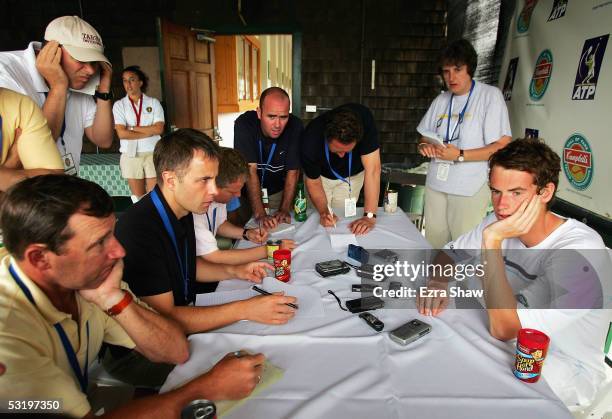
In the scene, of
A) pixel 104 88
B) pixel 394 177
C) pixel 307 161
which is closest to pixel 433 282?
pixel 307 161

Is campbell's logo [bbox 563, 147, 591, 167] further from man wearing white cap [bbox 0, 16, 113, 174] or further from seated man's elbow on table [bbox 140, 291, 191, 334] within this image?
man wearing white cap [bbox 0, 16, 113, 174]

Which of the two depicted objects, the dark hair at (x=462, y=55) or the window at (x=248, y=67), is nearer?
the dark hair at (x=462, y=55)

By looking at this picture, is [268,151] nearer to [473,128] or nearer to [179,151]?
[179,151]

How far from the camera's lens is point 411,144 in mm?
6082

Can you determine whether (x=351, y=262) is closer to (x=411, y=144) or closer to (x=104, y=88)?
(x=104, y=88)

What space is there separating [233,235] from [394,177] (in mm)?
2544

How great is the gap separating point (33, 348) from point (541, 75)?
3.39m

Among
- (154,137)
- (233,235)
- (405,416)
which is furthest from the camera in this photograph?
(154,137)

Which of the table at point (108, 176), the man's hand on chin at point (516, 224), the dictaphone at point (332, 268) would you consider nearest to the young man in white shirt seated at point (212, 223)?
the dictaphone at point (332, 268)

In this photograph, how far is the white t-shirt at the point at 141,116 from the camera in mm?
4234

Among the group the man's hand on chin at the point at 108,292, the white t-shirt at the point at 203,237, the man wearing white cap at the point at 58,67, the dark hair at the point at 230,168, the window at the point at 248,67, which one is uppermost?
the window at the point at 248,67

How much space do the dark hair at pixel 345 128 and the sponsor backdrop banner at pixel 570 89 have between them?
139 centimetres

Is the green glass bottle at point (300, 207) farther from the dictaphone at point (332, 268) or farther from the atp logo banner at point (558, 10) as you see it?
the atp logo banner at point (558, 10)

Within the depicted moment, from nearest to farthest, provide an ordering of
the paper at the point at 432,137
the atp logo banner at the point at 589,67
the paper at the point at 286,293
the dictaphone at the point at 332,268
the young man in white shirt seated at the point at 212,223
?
the paper at the point at 286,293, the dictaphone at the point at 332,268, the young man in white shirt seated at the point at 212,223, the atp logo banner at the point at 589,67, the paper at the point at 432,137
